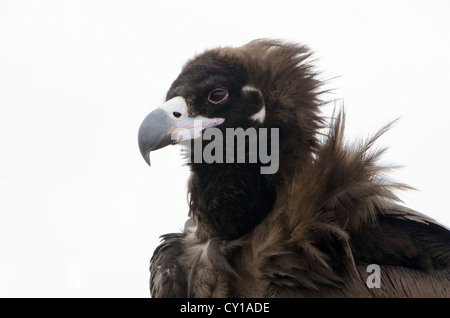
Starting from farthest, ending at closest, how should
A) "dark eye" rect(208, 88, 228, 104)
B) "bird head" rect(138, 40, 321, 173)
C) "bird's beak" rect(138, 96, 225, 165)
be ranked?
1. "dark eye" rect(208, 88, 228, 104)
2. "bird head" rect(138, 40, 321, 173)
3. "bird's beak" rect(138, 96, 225, 165)

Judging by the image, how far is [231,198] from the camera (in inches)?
199

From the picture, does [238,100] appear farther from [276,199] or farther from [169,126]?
[276,199]

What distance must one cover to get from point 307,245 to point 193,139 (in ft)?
4.44

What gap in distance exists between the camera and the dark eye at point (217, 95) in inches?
207

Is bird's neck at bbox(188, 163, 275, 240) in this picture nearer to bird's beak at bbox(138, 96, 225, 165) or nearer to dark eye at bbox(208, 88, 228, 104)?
bird's beak at bbox(138, 96, 225, 165)

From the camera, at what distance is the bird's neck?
16.4ft

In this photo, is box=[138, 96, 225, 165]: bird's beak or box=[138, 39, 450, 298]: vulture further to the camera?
box=[138, 96, 225, 165]: bird's beak

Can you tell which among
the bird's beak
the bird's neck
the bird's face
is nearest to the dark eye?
the bird's face

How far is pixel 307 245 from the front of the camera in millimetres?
4480

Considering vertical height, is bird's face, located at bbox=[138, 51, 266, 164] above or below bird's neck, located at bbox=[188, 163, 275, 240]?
above

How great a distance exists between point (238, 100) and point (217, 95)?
7.2 inches

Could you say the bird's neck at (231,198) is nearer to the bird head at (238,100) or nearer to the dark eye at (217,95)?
the bird head at (238,100)
